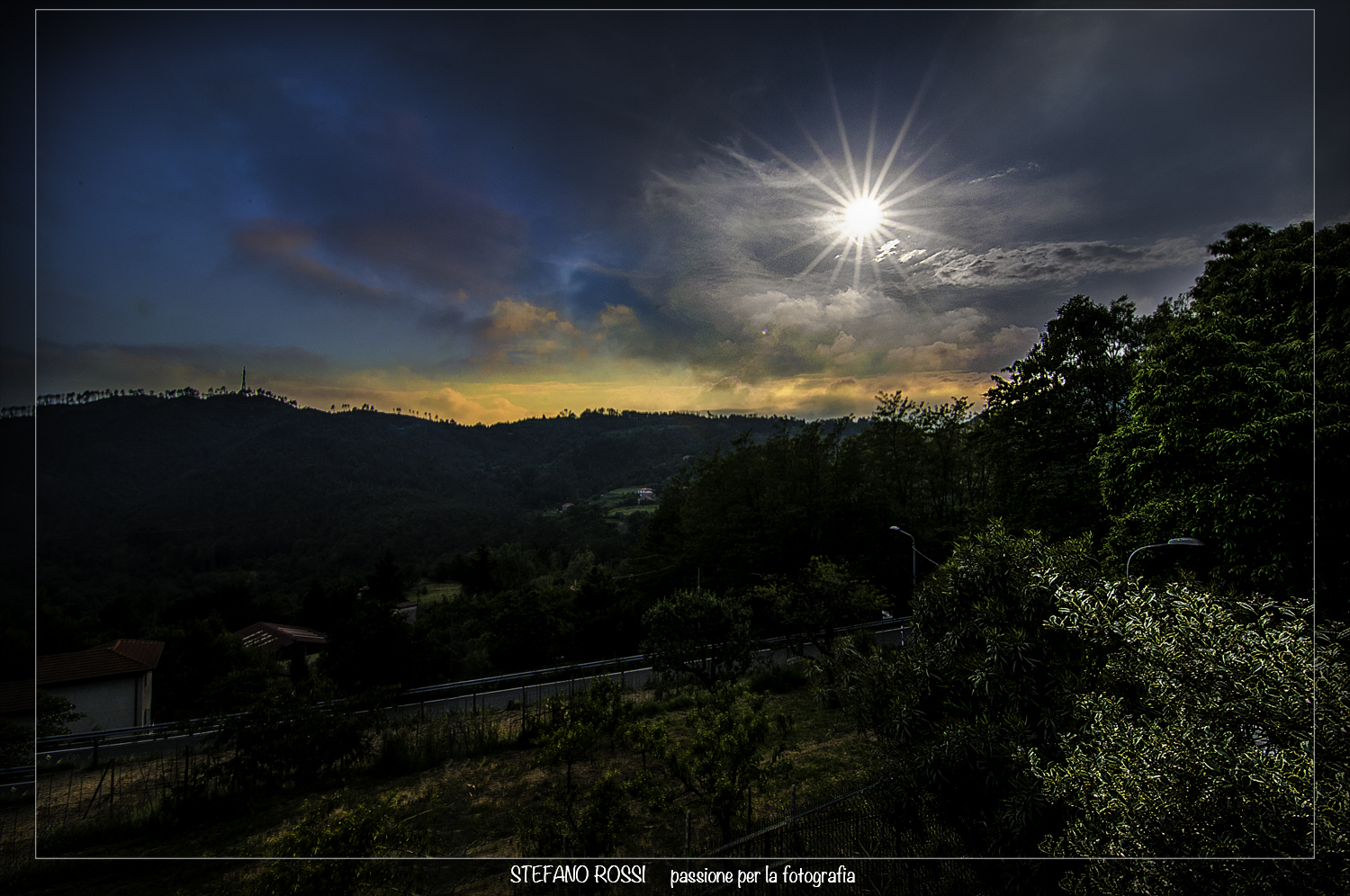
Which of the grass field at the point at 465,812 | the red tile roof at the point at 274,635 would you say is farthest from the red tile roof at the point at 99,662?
the red tile roof at the point at 274,635

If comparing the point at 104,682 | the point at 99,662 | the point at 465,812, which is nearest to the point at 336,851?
the point at 465,812

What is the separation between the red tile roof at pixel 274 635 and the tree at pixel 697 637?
10500mm

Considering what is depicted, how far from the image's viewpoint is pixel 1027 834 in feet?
11.9

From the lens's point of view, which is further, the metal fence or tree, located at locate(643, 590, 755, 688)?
tree, located at locate(643, 590, 755, 688)

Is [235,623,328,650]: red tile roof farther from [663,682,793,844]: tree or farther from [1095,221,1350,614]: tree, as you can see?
[1095,221,1350,614]: tree

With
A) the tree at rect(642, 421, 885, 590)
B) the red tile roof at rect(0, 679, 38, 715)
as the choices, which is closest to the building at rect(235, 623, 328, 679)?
the red tile roof at rect(0, 679, 38, 715)

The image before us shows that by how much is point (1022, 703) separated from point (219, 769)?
30.9 ft

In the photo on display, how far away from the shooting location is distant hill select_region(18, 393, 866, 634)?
286 inches

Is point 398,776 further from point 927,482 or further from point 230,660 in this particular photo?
point 927,482

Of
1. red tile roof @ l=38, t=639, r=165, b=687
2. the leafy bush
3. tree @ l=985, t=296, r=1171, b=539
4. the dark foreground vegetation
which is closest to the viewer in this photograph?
the dark foreground vegetation

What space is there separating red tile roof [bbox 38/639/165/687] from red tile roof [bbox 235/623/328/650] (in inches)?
189

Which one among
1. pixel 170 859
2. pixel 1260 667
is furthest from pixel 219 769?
pixel 1260 667

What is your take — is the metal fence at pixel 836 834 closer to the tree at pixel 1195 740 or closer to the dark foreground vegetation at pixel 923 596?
the dark foreground vegetation at pixel 923 596

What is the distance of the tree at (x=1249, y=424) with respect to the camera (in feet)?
19.9
